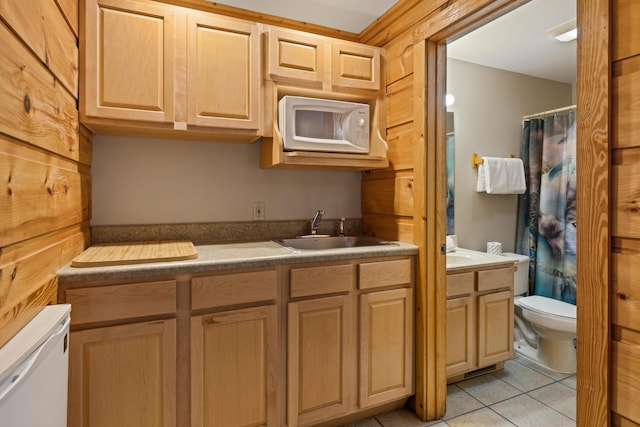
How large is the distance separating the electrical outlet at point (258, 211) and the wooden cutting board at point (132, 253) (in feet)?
1.66

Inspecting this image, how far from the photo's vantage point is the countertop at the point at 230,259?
1282 mm

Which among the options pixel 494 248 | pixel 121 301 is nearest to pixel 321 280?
pixel 121 301

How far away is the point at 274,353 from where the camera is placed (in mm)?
1583

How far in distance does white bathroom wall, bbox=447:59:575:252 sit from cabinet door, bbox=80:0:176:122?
7.17 ft

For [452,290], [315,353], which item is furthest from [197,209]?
[452,290]

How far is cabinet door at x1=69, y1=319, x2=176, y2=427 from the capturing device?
1.27 m

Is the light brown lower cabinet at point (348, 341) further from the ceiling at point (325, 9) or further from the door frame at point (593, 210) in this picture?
the ceiling at point (325, 9)

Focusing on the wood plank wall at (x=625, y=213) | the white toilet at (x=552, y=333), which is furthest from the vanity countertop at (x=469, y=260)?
the wood plank wall at (x=625, y=213)

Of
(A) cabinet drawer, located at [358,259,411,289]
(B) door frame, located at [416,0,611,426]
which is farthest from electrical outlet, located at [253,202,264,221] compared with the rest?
(B) door frame, located at [416,0,611,426]

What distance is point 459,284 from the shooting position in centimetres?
212

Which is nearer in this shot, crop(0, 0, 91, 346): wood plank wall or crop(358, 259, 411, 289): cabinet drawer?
crop(0, 0, 91, 346): wood plank wall

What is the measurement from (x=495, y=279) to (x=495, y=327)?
321 mm

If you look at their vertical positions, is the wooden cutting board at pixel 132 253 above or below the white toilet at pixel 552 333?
above

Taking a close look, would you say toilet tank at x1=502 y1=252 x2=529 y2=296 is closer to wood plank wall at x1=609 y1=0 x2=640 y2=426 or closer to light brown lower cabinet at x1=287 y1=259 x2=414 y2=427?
light brown lower cabinet at x1=287 y1=259 x2=414 y2=427
